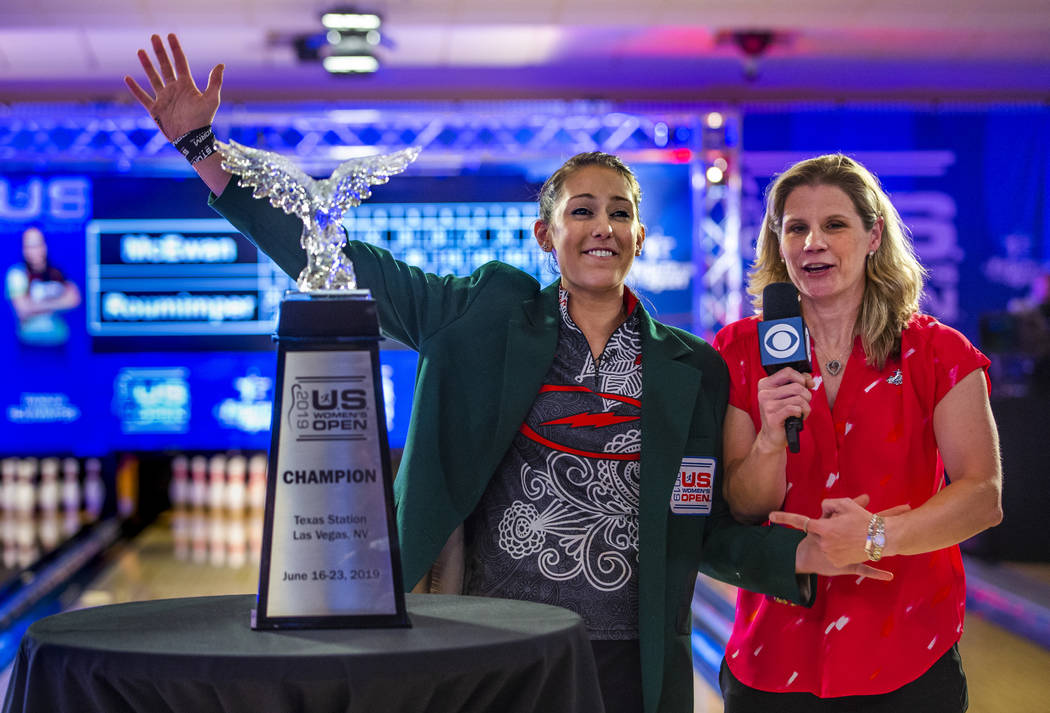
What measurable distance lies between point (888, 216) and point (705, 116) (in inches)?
204

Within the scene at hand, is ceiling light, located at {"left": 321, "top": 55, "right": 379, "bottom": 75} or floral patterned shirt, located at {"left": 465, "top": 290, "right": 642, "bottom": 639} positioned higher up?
ceiling light, located at {"left": 321, "top": 55, "right": 379, "bottom": 75}

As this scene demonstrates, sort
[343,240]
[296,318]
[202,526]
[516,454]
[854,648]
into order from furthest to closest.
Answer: [202,526] → [516,454] → [854,648] → [343,240] → [296,318]

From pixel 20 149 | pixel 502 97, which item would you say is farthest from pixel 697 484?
pixel 20 149

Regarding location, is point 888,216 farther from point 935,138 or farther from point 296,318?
point 935,138

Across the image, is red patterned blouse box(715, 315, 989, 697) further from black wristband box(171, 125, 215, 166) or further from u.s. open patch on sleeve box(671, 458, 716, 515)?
black wristband box(171, 125, 215, 166)

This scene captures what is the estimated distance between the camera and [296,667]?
950 mm

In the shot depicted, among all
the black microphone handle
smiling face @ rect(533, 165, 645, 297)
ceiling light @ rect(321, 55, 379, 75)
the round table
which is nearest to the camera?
the round table

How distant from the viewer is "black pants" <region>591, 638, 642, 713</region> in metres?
1.53

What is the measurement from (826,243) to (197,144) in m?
0.90

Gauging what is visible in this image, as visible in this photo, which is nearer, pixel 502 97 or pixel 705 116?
pixel 705 116

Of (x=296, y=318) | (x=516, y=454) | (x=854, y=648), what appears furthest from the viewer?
(x=516, y=454)

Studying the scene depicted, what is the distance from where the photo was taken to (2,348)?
266 inches

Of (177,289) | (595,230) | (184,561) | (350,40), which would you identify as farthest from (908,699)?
(177,289)

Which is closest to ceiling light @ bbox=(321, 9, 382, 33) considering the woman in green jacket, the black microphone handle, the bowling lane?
the bowling lane
